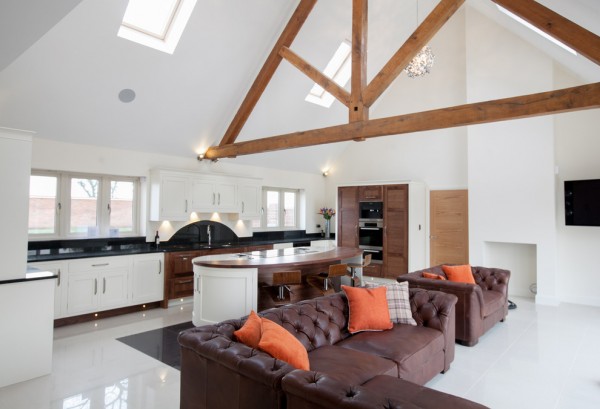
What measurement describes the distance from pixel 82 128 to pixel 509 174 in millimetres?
6826

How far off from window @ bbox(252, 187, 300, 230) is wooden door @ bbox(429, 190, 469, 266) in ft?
10.7

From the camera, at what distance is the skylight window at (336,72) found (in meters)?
7.04

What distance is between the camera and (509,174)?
6461mm

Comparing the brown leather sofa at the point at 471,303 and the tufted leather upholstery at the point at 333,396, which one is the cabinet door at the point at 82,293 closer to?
the brown leather sofa at the point at 471,303

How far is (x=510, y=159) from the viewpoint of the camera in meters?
6.46

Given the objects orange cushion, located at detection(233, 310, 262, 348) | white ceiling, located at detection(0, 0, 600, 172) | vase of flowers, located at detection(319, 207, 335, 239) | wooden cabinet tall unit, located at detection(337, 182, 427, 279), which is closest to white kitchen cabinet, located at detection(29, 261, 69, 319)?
white ceiling, located at detection(0, 0, 600, 172)

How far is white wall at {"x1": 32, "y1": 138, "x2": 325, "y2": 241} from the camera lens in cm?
511

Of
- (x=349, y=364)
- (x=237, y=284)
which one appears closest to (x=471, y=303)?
(x=349, y=364)

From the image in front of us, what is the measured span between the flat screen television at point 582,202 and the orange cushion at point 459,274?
233cm

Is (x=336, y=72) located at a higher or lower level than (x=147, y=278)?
higher

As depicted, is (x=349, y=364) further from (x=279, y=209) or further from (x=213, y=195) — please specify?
(x=279, y=209)

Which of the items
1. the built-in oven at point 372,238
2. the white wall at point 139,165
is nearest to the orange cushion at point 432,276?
the built-in oven at point 372,238

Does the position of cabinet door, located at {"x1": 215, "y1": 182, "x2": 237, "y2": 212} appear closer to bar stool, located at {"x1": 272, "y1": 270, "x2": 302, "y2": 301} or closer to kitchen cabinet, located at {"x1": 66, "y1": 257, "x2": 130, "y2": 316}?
kitchen cabinet, located at {"x1": 66, "y1": 257, "x2": 130, "y2": 316}

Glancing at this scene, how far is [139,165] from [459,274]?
511cm
